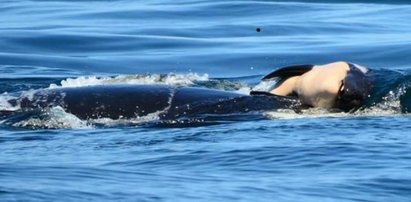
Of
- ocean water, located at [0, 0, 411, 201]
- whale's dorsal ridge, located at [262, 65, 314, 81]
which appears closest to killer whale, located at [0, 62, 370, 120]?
whale's dorsal ridge, located at [262, 65, 314, 81]

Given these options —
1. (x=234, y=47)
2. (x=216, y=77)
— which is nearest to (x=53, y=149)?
(x=216, y=77)

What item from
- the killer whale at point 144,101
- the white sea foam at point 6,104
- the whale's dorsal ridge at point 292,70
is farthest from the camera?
the whale's dorsal ridge at point 292,70

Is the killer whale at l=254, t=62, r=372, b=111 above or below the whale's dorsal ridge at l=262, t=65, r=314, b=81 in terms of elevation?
below

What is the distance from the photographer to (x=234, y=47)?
61.4ft

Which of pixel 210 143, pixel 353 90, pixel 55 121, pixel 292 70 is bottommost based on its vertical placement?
pixel 210 143

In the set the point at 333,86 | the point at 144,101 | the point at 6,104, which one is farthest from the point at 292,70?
the point at 6,104

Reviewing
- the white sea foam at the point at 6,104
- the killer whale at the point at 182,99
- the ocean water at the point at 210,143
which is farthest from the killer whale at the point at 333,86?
the white sea foam at the point at 6,104

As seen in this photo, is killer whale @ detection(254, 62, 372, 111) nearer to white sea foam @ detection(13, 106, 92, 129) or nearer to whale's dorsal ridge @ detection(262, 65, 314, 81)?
whale's dorsal ridge @ detection(262, 65, 314, 81)

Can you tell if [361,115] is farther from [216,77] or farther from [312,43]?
[312,43]

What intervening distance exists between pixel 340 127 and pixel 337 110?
0.69m

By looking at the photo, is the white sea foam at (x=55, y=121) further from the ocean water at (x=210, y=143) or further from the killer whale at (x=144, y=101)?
the killer whale at (x=144, y=101)

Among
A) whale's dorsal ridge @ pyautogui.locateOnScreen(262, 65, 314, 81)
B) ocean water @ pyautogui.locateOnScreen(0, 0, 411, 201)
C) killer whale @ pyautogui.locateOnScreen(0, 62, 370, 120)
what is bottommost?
ocean water @ pyautogui.locateOnScreen(0, 0, 411, 201)

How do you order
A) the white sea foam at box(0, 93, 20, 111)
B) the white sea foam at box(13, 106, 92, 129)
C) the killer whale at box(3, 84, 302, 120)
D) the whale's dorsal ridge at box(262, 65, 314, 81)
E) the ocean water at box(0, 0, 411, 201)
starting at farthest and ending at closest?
the whale's dorsal ridge at box(262, 65, 314, 81) → the white sea foam at box(0, 93, 20, 111) → the killer whale at box(3, 84, 302, 120) → the white sea foam at box(13, 106, 92, 129) → the ocean water at box(0, 0, 411, 201)

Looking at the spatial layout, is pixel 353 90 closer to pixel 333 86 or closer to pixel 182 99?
pixel 333 86
